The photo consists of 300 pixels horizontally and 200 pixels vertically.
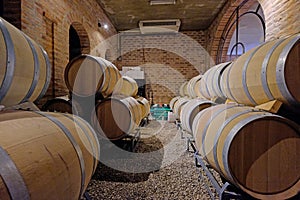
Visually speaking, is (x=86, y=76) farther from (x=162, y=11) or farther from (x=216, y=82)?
(x=162, y=11)

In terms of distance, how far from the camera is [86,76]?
267cm

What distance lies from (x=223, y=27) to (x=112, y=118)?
5418mm

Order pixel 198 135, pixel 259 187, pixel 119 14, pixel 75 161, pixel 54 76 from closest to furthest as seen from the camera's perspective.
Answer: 1. pixel 75 161
2. pixel 259 187
3. pixel 198 135
4. pixel 54 76
5. pixel 119 14

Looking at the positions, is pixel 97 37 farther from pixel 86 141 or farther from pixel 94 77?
pixel 86 141

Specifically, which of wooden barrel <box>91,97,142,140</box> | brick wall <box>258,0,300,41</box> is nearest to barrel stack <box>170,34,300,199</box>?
wooden barrel <box>91,97,142,140</box>

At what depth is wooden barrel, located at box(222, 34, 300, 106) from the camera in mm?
1235

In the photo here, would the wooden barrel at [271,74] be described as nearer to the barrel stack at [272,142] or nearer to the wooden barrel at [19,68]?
the barrel stack at [272,142]

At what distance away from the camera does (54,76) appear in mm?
3576

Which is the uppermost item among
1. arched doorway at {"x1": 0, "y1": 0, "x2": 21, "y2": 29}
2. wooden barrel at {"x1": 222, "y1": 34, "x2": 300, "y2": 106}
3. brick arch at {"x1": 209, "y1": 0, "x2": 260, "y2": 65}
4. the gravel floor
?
brick arch at {"x1": 209, "y1": 0, "x2": 260, "y2": 65}

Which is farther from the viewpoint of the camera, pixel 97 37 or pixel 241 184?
pixel 97 37

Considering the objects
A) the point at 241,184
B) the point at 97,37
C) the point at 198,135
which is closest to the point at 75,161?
the point at 241,184

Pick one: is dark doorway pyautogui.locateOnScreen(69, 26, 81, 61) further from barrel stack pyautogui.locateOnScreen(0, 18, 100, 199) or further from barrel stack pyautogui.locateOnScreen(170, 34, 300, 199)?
barrel stack pyautogui.locateOnScreen(170, 34, 300, 199)

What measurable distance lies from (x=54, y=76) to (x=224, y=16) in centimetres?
491

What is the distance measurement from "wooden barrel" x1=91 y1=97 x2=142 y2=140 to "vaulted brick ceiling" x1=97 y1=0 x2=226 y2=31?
12.7 ft
